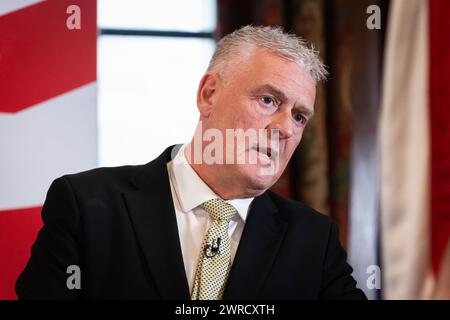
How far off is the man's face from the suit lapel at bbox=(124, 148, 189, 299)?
0.13 meters

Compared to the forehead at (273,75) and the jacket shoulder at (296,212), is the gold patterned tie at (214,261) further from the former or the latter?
the forehead at (273,75)

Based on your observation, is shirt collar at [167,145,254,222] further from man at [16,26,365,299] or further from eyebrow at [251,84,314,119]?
eyebrow at [251,84,314,119]

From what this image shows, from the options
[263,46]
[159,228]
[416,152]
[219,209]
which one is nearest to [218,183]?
[219,209]

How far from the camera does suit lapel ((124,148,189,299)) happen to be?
3.70 feet

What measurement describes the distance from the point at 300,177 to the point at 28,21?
0.78 metres

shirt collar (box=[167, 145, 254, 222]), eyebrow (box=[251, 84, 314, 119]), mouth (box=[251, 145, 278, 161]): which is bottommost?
shirt collar (box=[167, 145, 254, 222])

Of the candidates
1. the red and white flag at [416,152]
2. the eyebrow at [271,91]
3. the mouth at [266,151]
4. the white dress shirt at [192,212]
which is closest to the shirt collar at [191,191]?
the white dress shirt at [192,212]

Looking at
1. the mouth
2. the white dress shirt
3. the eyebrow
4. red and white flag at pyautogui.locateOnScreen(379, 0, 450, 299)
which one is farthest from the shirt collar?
red and white flag at pyautogui.locateOnScreen(379, 0, 450, 299)

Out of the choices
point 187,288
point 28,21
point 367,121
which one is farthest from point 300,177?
point 28,21

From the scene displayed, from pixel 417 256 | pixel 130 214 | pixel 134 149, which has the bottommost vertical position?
pixel 417 256

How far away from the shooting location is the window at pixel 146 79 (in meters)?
1.33
